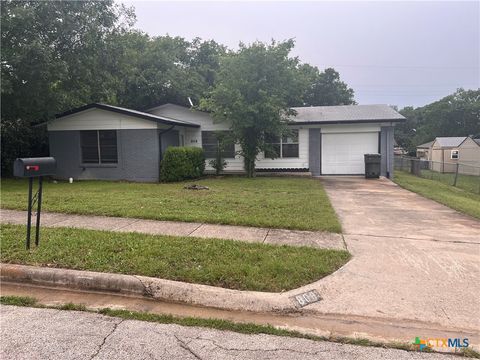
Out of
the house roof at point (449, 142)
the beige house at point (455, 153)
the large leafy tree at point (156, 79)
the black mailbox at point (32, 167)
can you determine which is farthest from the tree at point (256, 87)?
the house roof at point (449, 142)

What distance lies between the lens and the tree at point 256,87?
608 inches

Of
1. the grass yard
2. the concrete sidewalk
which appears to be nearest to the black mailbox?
the grass yard

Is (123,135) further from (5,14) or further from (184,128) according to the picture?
(5,14)

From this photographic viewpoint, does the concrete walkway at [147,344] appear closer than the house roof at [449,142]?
Yes

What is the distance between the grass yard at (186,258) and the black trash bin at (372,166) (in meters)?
12.5

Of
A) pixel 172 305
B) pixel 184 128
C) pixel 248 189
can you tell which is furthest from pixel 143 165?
pixel 172 305

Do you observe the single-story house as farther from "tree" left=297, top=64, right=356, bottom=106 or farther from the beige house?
"tree" left=297, top=64, right=356, bottom=106

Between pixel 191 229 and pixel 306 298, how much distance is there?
310 centimetres

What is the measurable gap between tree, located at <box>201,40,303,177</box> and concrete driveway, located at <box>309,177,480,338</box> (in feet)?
25.8

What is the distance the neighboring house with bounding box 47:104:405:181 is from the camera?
15.5 meters

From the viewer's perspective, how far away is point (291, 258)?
201 inches

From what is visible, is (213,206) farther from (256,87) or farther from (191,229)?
(256,87)

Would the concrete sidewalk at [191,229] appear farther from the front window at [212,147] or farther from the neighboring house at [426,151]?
the neighboring house at [426,151]

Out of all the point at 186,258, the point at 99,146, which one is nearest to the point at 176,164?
the point at 99,146
